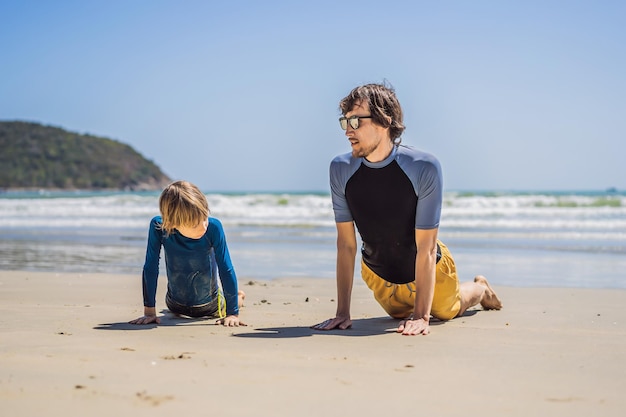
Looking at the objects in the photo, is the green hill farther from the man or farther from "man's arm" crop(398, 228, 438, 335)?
"man's arm" crop(398, 228, 438, 335)

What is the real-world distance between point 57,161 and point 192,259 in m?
78.6

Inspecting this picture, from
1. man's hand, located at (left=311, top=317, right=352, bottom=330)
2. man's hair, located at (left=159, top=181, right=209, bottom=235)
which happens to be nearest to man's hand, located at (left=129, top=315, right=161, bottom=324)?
man's hair, located at (left=159, top=181, right=209, bottom=235)

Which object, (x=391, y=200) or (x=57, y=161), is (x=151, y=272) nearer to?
(x=391, y=200)

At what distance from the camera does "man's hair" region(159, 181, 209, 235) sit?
438 centimetres

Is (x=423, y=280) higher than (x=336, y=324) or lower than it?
higher

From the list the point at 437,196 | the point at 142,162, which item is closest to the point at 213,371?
the point at 437,196

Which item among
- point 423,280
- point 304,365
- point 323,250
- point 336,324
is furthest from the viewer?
point 323,250

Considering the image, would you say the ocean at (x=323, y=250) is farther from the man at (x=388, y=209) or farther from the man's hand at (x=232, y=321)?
the man's hand at (x=232, y=321)

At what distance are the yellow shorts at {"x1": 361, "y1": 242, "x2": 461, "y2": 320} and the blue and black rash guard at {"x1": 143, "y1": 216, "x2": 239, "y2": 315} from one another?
0.96 meters

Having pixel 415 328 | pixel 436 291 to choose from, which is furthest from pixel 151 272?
pixel 436 291

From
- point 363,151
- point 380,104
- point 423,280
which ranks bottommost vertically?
point 423,280

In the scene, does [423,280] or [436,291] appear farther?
[436,291]

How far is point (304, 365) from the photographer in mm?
3332

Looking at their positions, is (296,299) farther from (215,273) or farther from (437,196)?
(437,196)
